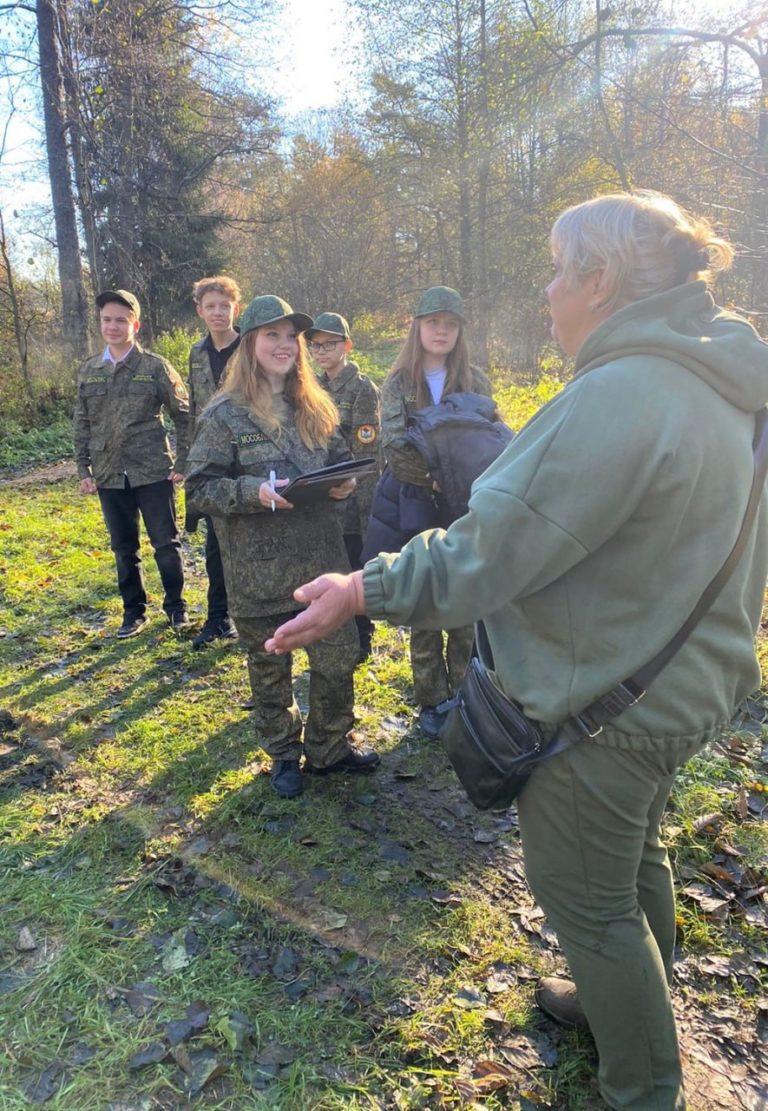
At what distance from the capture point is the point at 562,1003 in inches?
88.2

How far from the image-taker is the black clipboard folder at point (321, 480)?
2732mm

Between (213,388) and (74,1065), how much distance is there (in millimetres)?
4112

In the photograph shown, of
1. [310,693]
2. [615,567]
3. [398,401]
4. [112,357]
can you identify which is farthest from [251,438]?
[112,357]

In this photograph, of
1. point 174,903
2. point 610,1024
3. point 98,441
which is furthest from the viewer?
point 98,441

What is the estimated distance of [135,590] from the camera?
536cm

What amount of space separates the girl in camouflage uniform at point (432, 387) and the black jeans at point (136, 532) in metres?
2.07

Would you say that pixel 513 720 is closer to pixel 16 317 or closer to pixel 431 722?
pixel 431 722

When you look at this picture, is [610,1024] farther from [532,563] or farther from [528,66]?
[528,66]

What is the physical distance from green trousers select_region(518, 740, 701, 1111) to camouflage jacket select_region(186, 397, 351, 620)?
5.80 ft

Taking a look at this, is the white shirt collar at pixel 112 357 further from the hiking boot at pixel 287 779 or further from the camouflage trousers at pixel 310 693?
the hiking boot at pixel 287 779

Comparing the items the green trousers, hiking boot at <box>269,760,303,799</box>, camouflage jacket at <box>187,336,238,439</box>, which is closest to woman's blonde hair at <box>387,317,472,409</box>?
camouflage jacket at <box>187,336,238,439</box>

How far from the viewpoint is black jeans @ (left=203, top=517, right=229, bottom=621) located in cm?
511

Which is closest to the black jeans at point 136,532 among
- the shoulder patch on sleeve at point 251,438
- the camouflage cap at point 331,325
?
the camouflage cap at point 331,325

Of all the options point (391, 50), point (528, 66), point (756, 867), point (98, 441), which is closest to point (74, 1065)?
point (756, 867)
